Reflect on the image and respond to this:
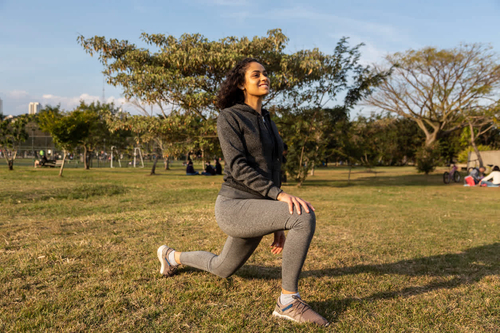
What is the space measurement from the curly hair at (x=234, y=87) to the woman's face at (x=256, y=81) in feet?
0.14

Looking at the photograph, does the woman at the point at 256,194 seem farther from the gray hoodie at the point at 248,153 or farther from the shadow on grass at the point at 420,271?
the shadow on grass at the point at 420,271


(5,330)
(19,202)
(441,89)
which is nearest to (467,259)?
(5,330)

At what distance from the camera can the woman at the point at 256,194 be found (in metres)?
2.41

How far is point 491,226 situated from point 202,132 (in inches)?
444

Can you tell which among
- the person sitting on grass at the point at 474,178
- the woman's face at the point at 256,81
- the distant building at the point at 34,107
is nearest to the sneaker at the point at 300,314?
the woman's face at the point at 256,81

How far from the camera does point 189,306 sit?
2836 millimetres

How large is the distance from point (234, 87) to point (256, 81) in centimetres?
19

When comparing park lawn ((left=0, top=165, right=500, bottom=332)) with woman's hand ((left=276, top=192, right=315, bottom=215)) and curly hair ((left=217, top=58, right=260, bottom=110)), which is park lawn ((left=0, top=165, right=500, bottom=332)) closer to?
woman's hand ((left=276, top=192, right=315, bottom=215))

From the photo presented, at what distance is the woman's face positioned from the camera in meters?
2.71

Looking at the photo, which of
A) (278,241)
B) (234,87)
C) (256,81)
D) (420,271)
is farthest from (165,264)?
(420,271)

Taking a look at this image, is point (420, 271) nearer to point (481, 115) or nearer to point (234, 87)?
point (234, 87)

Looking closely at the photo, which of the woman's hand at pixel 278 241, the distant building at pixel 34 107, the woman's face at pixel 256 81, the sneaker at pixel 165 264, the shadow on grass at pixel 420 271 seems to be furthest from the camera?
the distant building at pixel 34 107

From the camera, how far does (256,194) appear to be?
258 cm

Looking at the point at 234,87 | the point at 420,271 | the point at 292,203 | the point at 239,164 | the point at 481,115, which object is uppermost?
the point at 481,115
